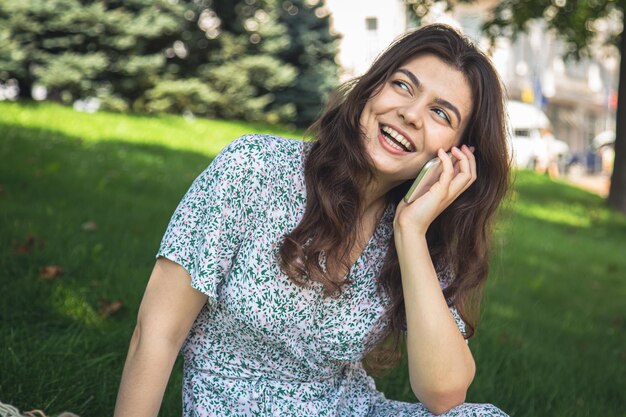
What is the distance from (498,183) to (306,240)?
26.4 inches

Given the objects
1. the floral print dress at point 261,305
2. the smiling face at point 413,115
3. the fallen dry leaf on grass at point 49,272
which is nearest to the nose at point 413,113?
the smiling face at point 413,115

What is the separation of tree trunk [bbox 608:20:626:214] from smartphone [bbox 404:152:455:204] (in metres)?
11.5

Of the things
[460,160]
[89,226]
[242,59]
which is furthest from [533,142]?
[460,160]

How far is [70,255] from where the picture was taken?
425 centimetres

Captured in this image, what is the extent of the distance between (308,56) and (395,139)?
16286 millimetres

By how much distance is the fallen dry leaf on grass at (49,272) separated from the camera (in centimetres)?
389

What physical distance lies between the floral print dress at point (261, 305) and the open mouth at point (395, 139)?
231 millimetres

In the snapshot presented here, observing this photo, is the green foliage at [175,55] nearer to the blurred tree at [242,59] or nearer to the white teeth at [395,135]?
the blurred tree at [242,59]

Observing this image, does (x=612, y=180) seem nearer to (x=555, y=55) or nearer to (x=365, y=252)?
(x=365, y=252)

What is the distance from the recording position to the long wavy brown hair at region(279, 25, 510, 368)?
7.17 feet

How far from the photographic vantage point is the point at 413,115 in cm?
221

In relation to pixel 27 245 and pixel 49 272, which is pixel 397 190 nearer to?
pixel 49 272

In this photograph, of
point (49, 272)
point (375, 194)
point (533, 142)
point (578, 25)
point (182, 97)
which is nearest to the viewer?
point (375, 194)

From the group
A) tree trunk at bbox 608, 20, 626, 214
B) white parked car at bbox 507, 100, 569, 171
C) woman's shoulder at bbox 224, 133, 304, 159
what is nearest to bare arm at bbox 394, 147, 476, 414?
woman's shoulder at bbox 224, 133, 304, 159
